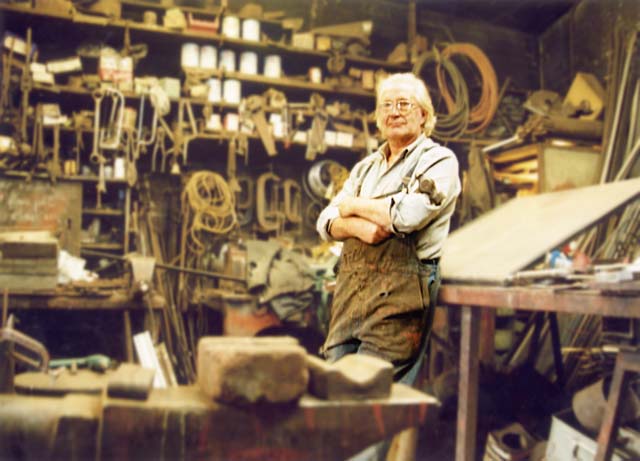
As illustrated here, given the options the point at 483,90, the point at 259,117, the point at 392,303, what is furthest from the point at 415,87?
the point at 483,90

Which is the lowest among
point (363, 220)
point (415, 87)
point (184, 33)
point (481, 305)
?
point (481, 305)

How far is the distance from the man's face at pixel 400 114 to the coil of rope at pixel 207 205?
12.3ft

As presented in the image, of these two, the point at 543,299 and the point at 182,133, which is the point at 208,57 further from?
the point at 543,299

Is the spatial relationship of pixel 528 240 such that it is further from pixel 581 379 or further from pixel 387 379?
pixel 387 379

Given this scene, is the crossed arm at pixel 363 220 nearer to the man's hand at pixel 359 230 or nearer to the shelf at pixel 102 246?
the man's hand at pixel 359 230

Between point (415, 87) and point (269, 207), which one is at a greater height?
point (415, 87)

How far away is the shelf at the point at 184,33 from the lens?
218 inches

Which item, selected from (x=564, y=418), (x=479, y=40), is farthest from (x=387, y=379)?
(x=479, y=40)

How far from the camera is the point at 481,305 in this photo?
299 cm

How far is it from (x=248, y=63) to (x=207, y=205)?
5.09 feet

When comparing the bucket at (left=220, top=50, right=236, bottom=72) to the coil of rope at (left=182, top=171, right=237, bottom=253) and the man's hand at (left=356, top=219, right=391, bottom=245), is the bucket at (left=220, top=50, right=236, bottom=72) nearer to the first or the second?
the coil of rope at (left=182, top=171, right=237, bottom=253)

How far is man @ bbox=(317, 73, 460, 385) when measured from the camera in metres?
2.18

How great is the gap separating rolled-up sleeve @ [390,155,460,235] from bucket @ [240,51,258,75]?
431 cm

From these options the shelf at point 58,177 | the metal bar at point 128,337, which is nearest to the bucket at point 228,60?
the shelf at point 58,177
